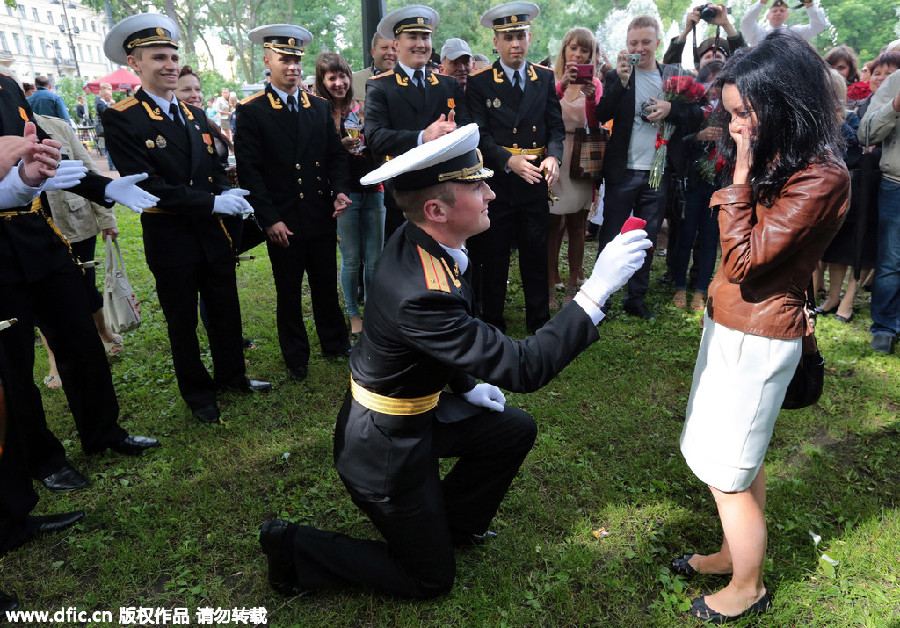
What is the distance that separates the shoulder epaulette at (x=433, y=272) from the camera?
6.63ft

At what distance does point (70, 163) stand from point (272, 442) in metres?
2.01

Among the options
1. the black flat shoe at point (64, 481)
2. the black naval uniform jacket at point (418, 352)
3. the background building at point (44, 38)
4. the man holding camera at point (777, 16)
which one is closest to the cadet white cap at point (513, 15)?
the man holding camera at point (777, 16)

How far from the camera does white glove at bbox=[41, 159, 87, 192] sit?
3.02 meters

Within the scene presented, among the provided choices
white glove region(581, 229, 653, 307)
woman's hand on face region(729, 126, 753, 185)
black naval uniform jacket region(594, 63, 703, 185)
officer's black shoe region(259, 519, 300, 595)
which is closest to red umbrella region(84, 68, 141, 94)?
black naval uniform jacket region(594, 63, 703, 185)

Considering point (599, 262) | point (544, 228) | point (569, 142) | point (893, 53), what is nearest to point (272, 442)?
point (599, 262)

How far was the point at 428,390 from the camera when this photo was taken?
2.27 metres

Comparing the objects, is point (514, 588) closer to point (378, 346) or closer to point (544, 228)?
point (378, 346)

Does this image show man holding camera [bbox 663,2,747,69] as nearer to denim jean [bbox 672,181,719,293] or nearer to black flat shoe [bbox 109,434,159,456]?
denim jean [bbox 672,181,719,293]

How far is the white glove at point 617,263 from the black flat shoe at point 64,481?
123 inches

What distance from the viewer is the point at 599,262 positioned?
2.06 meters

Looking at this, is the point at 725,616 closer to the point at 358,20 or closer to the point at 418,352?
the point at 418,352

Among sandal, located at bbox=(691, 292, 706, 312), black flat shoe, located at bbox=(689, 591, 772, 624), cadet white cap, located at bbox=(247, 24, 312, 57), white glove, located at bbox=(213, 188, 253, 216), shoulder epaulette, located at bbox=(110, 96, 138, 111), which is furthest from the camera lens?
sandal, located at bbox=(691, 292, 706, 312)

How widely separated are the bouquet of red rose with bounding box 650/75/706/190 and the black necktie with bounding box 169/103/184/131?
3971mm

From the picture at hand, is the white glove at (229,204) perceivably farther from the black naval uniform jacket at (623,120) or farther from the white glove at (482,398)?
the black naval uniform jacket at (623,120)
